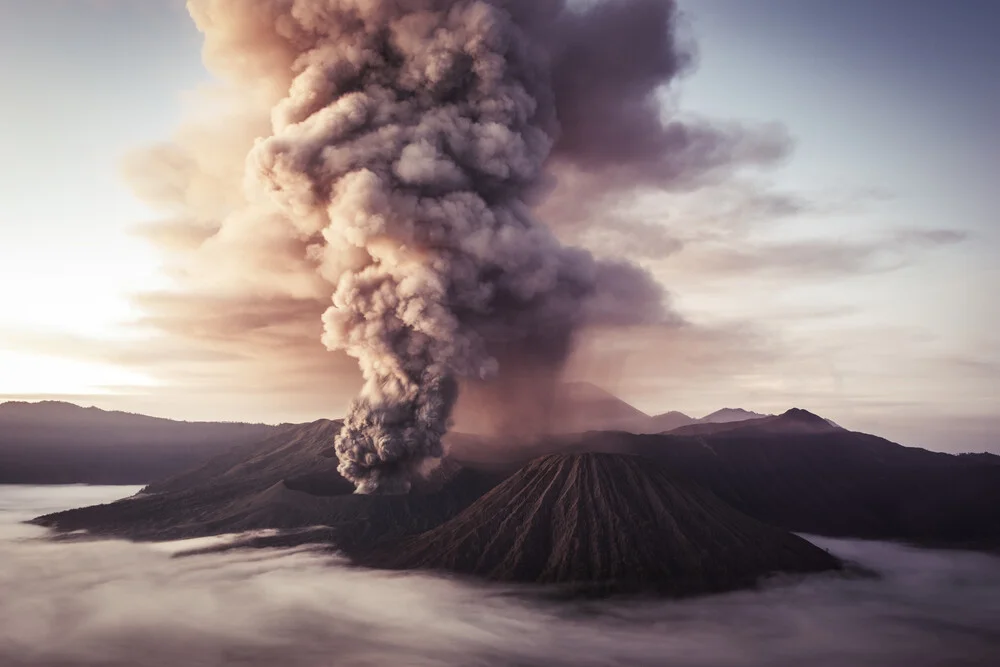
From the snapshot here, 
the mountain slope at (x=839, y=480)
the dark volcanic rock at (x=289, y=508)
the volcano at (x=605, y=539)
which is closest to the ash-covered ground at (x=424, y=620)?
the volcano at (x=605, y=539)

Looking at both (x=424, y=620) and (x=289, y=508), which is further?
(x=289, y=508)

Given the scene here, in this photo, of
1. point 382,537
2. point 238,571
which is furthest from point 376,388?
point 238,571

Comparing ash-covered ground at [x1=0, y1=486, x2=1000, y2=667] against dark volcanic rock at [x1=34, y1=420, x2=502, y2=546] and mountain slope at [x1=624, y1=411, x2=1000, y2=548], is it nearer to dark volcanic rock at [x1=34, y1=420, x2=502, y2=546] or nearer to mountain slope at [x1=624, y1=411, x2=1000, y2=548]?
dark volcanic rock at [x1=34, y1=420, x2=502, y2=546]

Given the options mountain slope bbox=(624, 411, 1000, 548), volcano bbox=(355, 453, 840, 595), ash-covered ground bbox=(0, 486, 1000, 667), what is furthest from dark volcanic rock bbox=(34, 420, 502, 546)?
mountain slope bbox=(624, 411, 1000, 548)

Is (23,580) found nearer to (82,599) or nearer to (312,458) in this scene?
(82,599)

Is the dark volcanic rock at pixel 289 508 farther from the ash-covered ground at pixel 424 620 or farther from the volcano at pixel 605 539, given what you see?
the ash-covered ground at pixel 424 620

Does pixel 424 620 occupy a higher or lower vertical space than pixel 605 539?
lower

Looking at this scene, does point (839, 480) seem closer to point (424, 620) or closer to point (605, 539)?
point (605, 539)

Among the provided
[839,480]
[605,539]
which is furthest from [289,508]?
[839,480]
